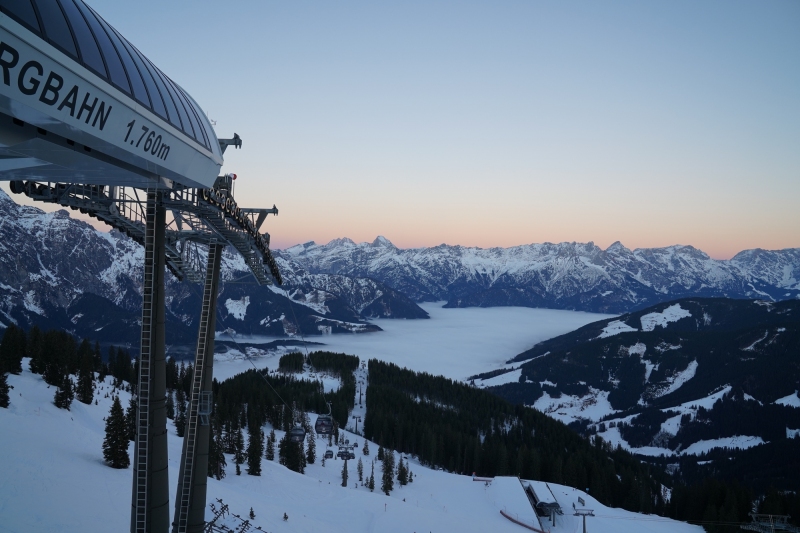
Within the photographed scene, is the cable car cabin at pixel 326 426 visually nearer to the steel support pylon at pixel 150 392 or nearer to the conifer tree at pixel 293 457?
the conifer tree at pixel 293 457

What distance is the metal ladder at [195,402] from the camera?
19438 mm

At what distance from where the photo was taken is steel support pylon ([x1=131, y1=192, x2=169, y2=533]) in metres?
15.0

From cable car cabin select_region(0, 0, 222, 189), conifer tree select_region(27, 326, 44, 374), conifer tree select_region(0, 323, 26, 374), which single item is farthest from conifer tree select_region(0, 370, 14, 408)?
cable car cabin select_region(0, 0, 222, 189)

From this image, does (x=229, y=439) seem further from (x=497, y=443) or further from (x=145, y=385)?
(x=497, y=443)

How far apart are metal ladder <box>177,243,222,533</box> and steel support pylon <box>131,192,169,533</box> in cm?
422

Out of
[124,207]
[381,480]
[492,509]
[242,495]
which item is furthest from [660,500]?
[124,207]

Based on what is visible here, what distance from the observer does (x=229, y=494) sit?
37.5 meters

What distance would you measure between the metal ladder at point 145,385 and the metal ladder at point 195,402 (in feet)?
14.7

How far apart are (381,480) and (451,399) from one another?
70.2 metres

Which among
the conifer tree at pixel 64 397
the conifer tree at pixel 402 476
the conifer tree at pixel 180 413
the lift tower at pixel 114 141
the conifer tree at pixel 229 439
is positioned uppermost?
the lift tower at pixel 114 141

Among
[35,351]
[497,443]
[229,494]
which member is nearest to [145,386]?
[229,494]

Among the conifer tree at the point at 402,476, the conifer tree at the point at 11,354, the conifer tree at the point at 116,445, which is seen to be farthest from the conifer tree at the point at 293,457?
the conifer tree at the point at 116,445

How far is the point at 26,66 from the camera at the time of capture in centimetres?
502

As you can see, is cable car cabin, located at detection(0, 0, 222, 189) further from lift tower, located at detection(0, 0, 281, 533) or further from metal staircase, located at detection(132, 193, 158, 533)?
metal staircase, located at detection(132, 193, 158, 533)
